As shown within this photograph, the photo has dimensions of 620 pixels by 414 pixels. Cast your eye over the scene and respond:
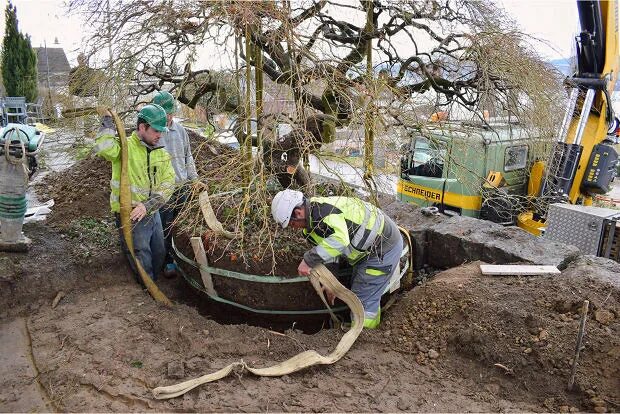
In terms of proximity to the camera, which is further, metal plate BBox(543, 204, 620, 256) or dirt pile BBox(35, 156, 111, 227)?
dirt pile BBox(35, 156, 111, 227)

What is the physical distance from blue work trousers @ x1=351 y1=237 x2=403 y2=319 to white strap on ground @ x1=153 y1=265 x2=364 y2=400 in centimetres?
26

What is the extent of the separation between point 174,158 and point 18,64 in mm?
16140

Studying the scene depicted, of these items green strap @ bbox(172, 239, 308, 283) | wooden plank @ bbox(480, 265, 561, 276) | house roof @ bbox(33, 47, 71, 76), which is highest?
house roof @ bbox(33, 47, 71, 76)

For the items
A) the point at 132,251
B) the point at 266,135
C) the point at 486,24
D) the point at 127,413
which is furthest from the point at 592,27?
the point at 127,413

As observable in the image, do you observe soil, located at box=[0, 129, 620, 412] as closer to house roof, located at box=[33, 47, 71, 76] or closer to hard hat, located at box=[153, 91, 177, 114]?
hard hat, located at box=[153, 91, 177, 114]

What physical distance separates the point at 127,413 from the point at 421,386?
1767mm

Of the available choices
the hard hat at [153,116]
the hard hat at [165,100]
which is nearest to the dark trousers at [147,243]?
the hard hat at [153,116]

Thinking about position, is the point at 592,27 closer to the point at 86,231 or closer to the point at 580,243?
the point at 580,243

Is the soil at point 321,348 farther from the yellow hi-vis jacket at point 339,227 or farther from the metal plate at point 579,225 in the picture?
the metal plate at point 579,225

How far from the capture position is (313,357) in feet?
10.3

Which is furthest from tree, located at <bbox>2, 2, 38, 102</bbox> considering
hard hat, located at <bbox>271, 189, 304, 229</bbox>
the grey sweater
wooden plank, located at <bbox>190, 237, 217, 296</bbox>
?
hard hat, located at <bbox>271, 189, 304, 229</bbox>

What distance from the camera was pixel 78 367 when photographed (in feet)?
9.98

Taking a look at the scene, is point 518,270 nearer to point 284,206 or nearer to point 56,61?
point 284,206

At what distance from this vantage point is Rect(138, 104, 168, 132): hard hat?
12.6 ft
